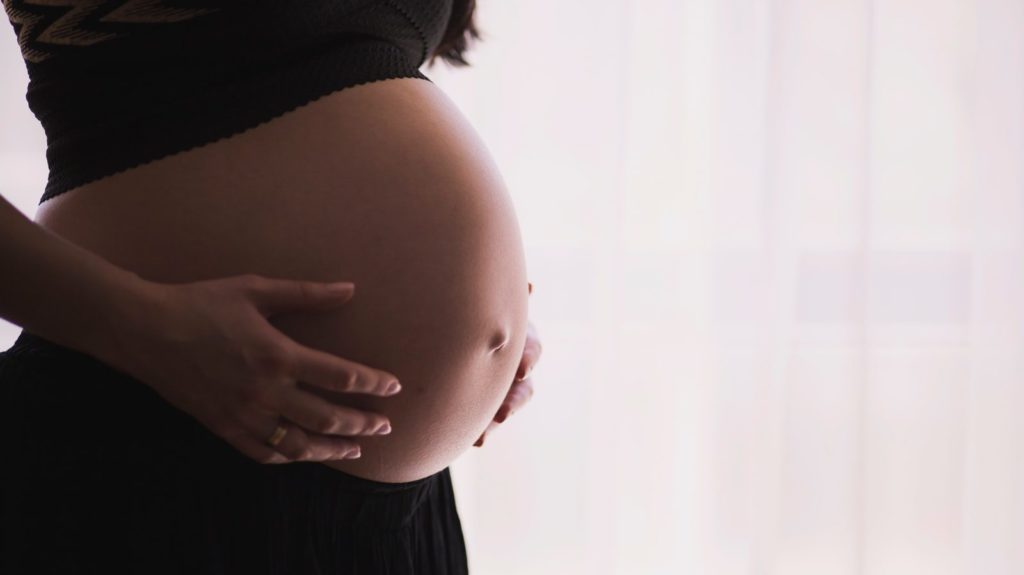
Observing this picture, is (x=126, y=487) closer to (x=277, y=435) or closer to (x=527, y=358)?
(x=277, y=435)

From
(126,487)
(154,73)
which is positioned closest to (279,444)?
(126,487)

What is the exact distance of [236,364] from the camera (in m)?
0.48

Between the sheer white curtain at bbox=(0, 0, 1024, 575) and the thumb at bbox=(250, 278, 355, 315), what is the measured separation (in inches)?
41.6

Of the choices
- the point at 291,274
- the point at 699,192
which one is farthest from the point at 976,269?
the point at 291,274

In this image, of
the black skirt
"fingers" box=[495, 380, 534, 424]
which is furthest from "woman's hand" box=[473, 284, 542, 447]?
the black skirt

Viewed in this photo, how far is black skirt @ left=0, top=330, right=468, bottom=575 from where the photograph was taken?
0.52 m

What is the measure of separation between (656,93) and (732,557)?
923mm

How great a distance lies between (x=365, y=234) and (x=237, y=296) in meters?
0.12

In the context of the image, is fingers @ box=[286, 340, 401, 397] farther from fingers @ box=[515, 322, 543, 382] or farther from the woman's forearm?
fingers @ box=[515, 322, 543, 382]

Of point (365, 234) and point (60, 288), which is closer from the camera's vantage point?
point (60, 288)

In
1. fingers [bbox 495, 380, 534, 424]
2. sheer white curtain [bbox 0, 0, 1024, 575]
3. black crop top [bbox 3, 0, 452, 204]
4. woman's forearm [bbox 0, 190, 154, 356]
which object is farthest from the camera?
sheer white curtain [bbox 0, 0, 1024, 575]

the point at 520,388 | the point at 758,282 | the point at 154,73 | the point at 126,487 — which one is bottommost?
the point at 126,487

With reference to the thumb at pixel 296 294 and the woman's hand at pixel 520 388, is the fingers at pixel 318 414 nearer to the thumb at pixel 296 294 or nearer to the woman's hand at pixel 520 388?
the thumb at pixel 296 294

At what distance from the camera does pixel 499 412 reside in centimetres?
77
